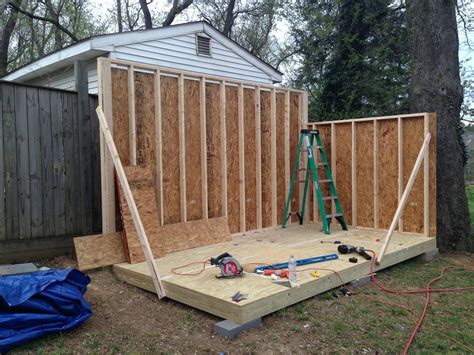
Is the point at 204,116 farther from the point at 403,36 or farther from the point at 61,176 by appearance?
the point at 403,36

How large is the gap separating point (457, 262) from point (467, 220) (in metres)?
1.03

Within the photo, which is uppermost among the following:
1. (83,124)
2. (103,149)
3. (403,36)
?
(403,36)

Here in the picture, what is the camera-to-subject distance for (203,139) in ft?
20.1

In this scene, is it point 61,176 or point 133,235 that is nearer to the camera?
point 133,235

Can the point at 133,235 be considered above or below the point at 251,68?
below

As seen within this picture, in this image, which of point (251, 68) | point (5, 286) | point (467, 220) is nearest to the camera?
point (5, 286)

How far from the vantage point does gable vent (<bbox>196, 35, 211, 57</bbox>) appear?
10.1m

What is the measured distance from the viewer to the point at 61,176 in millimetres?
5387

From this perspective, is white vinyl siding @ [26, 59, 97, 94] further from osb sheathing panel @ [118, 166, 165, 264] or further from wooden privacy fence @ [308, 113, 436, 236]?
wooden privacy fence @ [308, 113, 436, 236]

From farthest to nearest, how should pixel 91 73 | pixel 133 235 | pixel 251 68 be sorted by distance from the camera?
pixel 251 68
pixel 91 73
pixel 133 235

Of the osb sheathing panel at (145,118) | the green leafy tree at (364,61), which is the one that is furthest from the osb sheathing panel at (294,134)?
the green leafy tree at (364,61)

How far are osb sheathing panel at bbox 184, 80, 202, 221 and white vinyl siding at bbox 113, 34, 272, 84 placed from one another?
3349 millimetres

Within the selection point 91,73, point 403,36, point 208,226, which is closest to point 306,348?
point 208,226

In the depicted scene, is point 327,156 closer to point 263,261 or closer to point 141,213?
point 263,261
